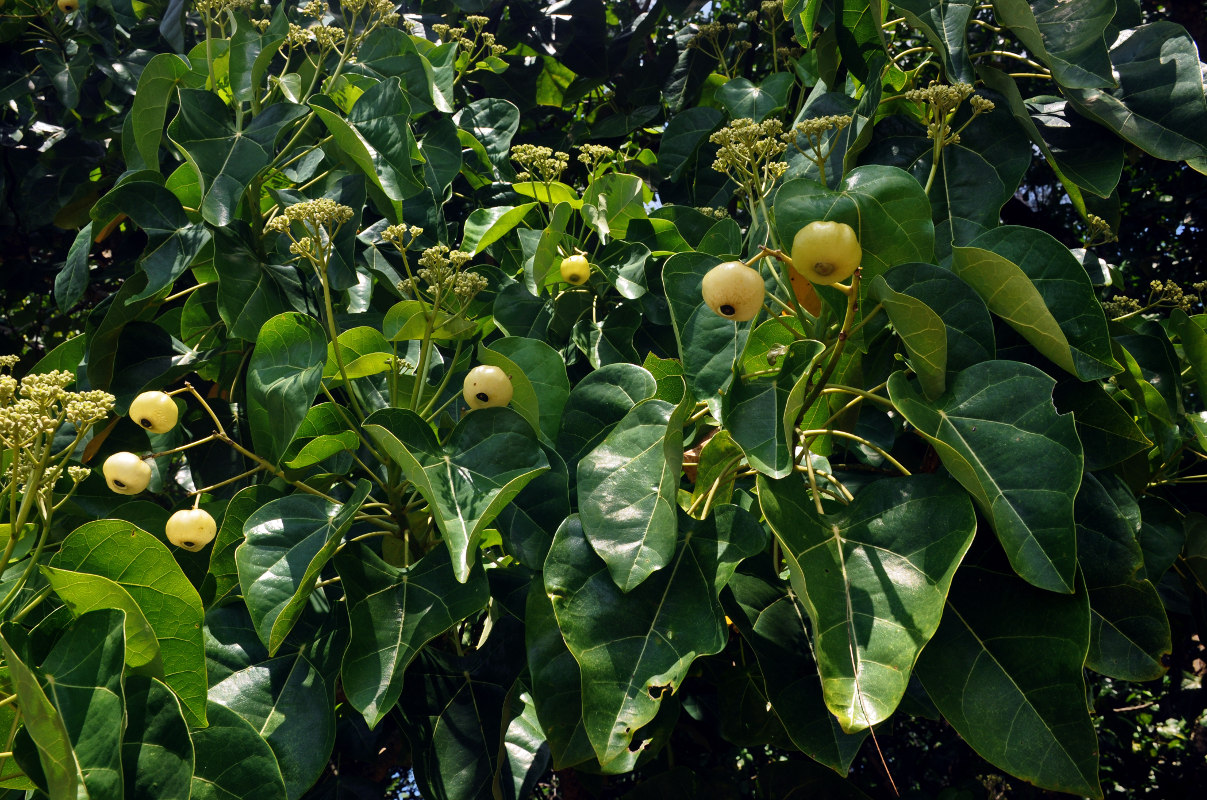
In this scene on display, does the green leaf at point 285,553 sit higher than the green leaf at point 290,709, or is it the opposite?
the green leaf at point 285,553

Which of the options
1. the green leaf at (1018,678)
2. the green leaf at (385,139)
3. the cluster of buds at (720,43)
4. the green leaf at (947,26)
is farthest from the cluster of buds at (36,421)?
the cluster of buds at (720,43)

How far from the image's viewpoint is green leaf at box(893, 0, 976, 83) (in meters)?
1.66

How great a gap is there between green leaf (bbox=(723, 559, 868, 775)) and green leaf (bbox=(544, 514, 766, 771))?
134 mm

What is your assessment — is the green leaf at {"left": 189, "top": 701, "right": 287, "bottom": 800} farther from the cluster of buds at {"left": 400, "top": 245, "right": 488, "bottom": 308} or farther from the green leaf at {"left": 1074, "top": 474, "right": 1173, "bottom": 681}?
the green leaf at {"left": 1074, "top": 474, "right": 1173, "bottom": 681}

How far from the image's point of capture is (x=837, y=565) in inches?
51.2

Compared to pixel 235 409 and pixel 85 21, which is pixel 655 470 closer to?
pixel 235 409

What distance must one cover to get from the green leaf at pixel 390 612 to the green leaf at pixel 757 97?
1.59 meters

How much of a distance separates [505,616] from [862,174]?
3.49ft

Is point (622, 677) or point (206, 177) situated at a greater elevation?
point (206, 177)

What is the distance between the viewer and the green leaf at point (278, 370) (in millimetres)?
1567

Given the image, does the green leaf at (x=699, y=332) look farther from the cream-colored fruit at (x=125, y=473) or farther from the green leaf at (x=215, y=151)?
the cream-colored fruit at (x=125, y=473)

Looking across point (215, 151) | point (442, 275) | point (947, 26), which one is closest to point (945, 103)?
point (947, 26)

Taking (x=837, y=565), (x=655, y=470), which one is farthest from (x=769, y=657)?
(x=655, y=470)

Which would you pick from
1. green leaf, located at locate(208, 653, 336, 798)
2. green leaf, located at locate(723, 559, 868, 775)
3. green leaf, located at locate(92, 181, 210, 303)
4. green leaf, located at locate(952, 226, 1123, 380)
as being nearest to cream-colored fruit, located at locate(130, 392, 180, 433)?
green leaf, located at locate(92, 181, 210, 303)
